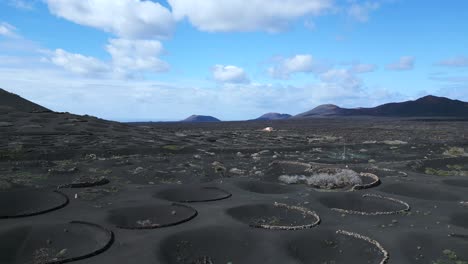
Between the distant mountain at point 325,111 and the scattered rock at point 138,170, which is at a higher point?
the distant mountain at point 325,111

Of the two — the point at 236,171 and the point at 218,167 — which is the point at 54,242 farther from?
the point at 218,167

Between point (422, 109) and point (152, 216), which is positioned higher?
point (422, 109)

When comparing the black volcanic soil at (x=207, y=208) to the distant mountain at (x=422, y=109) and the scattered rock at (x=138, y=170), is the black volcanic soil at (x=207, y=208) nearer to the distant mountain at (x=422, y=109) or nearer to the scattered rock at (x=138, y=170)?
the scattered rock at (x=138, y=170)

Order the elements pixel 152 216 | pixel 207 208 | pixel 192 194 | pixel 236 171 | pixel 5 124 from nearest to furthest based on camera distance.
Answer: pixel 152 216
pixel 207 208
pixel 192 194
pixel 236 171
pixel 5 124

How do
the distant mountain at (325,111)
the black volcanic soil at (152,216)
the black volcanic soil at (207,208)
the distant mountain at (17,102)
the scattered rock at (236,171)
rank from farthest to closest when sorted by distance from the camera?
the distant mountain at (325,111) < the distant mountain at (17,102) < the scattered rock at (236,171) < the black volcanic soil at (152,216) < the black volcanic soil at (207,208)

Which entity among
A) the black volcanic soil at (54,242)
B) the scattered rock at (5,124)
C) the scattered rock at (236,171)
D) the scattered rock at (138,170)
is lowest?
the black volcanic soil at (54,242)

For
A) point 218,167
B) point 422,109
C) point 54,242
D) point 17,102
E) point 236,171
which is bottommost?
point 54,242

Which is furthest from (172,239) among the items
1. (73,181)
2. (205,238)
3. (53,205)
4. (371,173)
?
(371,173)

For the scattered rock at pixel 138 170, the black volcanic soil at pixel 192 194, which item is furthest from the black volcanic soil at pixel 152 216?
the scattered rock at pixel 138 170

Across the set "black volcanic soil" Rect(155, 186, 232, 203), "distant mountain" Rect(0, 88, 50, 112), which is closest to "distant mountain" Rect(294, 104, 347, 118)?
"distant mountain" Rect(0, 88, 50, 112)

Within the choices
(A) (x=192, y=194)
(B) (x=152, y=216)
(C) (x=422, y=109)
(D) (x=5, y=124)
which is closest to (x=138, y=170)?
(A) (x=192, y=194)
